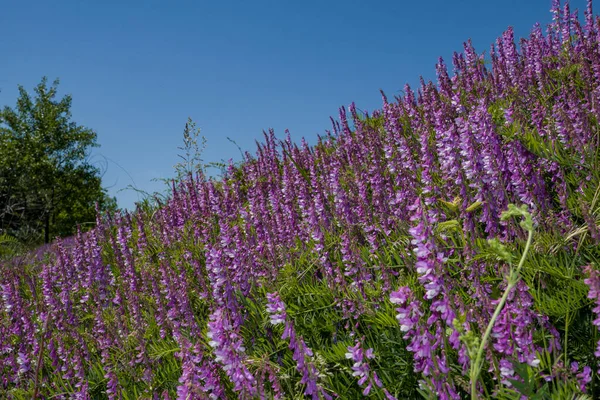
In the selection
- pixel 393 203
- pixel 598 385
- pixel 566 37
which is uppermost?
pixel 566 37

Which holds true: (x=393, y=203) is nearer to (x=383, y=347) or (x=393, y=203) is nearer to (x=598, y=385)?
(x=383, y=347)

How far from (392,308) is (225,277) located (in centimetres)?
105

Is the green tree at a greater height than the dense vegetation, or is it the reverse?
the green tree

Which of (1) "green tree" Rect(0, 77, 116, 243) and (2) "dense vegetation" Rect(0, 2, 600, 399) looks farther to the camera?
(1) "green tree" Rect(0, 77, 116, 243)

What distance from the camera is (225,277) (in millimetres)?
3006

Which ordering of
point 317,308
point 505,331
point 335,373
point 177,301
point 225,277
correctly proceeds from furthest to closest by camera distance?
point 177,301 → point 225,277 → point 317,308 → point 335,373 → point 505,331

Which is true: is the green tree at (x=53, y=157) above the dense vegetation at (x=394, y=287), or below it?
above

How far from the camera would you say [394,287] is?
253cm

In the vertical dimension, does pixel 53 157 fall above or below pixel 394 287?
above

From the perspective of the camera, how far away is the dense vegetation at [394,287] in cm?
177

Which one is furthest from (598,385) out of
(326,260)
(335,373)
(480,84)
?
(480,84)

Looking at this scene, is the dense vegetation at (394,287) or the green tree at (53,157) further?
the green tree at (53,157)

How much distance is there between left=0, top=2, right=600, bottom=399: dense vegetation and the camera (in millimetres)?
1771

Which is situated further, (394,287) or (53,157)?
(53,157)
